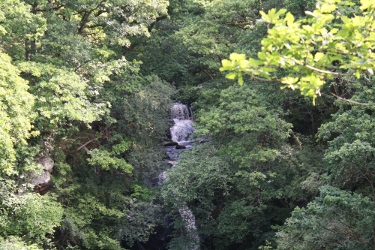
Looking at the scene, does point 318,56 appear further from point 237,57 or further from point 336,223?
point 336,223

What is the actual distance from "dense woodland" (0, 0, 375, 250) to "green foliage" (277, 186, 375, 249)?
0.09 ft

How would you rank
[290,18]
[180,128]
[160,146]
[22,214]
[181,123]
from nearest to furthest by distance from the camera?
[290,18] < [22,214] < [160,146] < [180,128] < [181,123]

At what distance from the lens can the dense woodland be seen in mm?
8805

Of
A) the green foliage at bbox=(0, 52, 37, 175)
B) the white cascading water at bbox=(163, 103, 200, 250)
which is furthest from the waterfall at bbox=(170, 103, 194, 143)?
the green foliage at bbox=(0, 52, 37, 175)

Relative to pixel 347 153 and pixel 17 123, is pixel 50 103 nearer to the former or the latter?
pixel 17 123

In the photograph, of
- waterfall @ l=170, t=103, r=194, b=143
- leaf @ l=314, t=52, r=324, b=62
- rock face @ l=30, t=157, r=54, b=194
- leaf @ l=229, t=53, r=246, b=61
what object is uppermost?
leaf @ l=229, t=53, r=246, b=61

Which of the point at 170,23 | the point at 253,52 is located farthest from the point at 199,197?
the point at 170,23

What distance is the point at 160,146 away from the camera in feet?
47.3

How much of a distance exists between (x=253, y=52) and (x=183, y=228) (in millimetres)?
5607

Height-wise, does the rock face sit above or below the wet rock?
above

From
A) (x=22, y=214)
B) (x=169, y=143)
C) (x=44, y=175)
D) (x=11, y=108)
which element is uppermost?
(x=11, y=108)

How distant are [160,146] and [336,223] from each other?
7.30 m

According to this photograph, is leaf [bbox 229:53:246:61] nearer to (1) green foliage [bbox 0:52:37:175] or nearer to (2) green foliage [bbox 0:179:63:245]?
(1) green foliage [bbox 0:52:37:175]

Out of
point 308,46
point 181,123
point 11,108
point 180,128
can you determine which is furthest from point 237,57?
point 181,123
